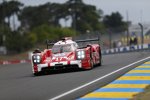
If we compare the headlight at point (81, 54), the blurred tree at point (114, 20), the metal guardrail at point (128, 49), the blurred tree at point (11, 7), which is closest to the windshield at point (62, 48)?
the headlight at point (81, 54)

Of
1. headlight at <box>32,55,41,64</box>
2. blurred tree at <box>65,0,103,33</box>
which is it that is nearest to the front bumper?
headlight at <box>32,55,41,64</box>

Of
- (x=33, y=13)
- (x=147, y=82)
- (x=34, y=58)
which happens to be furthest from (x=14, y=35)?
(x=147, y=82)

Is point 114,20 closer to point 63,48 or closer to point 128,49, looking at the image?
point 128,49

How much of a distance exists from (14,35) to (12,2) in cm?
3152

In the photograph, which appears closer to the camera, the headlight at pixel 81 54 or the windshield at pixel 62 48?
the headlight at pixel 81 54

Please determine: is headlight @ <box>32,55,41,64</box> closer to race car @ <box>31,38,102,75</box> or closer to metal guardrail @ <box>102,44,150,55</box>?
race car @ <box>31,38,102,75</box>

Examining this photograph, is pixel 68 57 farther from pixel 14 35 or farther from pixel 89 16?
pixel 89 16

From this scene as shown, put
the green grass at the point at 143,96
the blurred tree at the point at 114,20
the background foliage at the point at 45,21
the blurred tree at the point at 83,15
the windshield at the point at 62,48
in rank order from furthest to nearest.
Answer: the blurred tree at the point at 114,20
the blurred tree at the point at 83,15
the background foliage at the point at 45,21
the windshield at the point at 62,48
the green grass at the point at 143,96

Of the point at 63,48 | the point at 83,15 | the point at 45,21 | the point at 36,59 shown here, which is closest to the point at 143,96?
the point at 36,59

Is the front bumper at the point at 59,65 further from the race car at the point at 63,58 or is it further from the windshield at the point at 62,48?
the windshield at the point at 62,48

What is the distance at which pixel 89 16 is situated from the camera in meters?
116

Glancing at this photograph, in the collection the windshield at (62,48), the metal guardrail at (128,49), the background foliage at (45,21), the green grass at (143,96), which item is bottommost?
the green grass at (143,96)

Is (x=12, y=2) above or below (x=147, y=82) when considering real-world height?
above

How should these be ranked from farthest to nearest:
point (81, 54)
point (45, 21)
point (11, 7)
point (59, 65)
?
1. point (45, 21)
2. point (11, 7)
3. point (81, 54)
4. point (59, 65)
